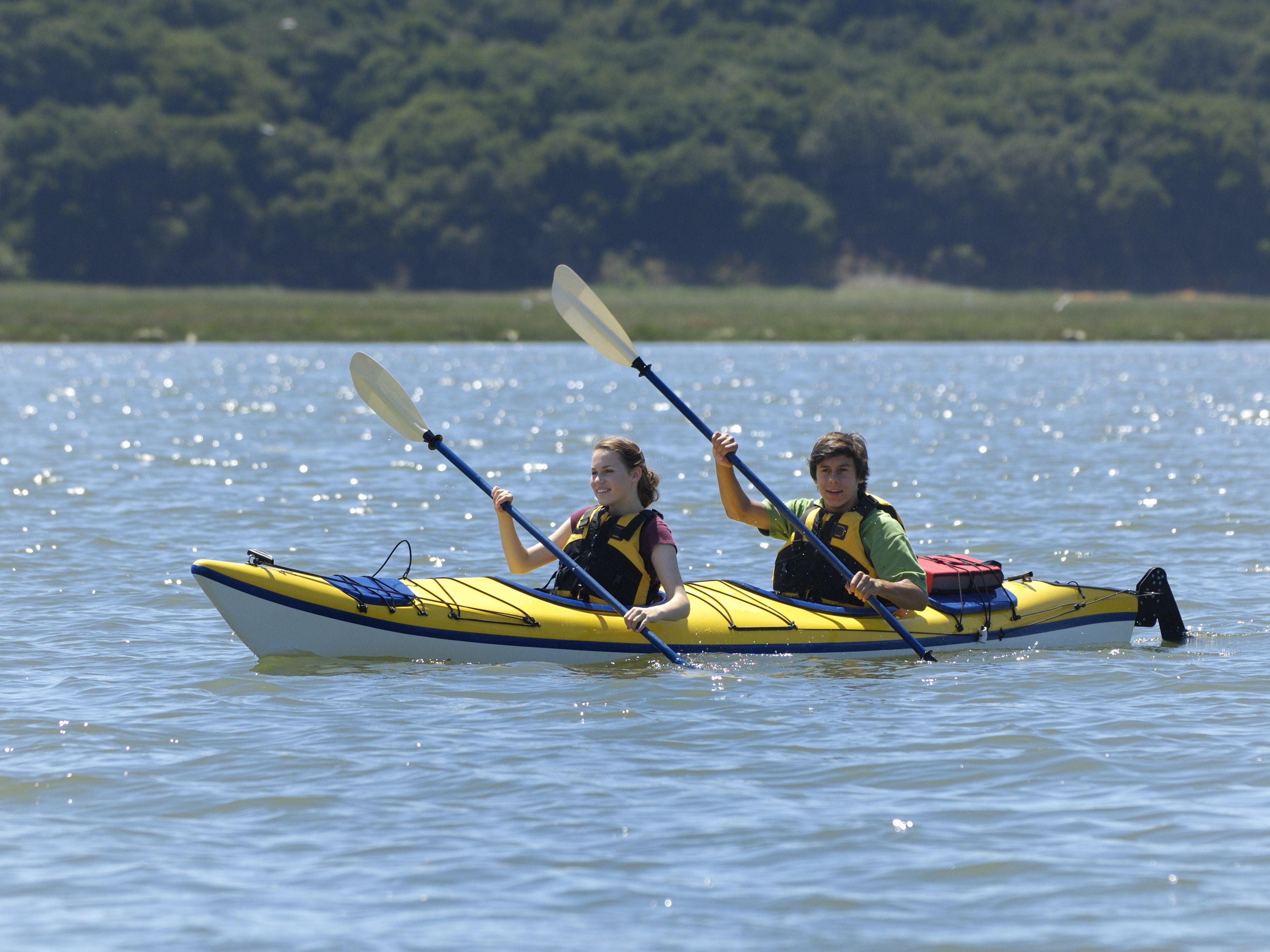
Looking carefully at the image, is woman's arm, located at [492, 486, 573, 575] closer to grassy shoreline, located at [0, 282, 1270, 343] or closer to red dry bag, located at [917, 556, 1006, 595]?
red dry bag, located at [917, 556, 1006, 595]

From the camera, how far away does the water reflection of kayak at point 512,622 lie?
24.9 ft

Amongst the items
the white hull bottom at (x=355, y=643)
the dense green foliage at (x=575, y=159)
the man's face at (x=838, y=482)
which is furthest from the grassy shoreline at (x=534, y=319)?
the man's face at (x=838, y=482)

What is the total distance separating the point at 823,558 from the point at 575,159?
289ft

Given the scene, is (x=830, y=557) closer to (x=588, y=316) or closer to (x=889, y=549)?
(x=889, y=549)

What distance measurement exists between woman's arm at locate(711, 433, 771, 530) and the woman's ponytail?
0.30 m

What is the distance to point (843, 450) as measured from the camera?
7.89 metres

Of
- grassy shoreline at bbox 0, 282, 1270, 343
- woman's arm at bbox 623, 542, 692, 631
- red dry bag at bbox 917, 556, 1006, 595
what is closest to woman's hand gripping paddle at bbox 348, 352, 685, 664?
woman's arm at bbox 623, 542, 692, 631

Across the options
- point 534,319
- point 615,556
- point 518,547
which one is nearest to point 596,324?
point 518,547

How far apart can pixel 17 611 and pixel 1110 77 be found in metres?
109

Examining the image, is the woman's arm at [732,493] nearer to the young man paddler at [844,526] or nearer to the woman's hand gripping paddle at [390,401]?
the young man paddler at [844,526]

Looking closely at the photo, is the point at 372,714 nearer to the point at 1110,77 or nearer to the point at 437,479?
the point at 437,479

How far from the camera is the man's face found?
7938mm

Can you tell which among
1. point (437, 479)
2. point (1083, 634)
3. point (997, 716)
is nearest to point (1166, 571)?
point (1083, 634)

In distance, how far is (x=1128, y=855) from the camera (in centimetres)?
522
